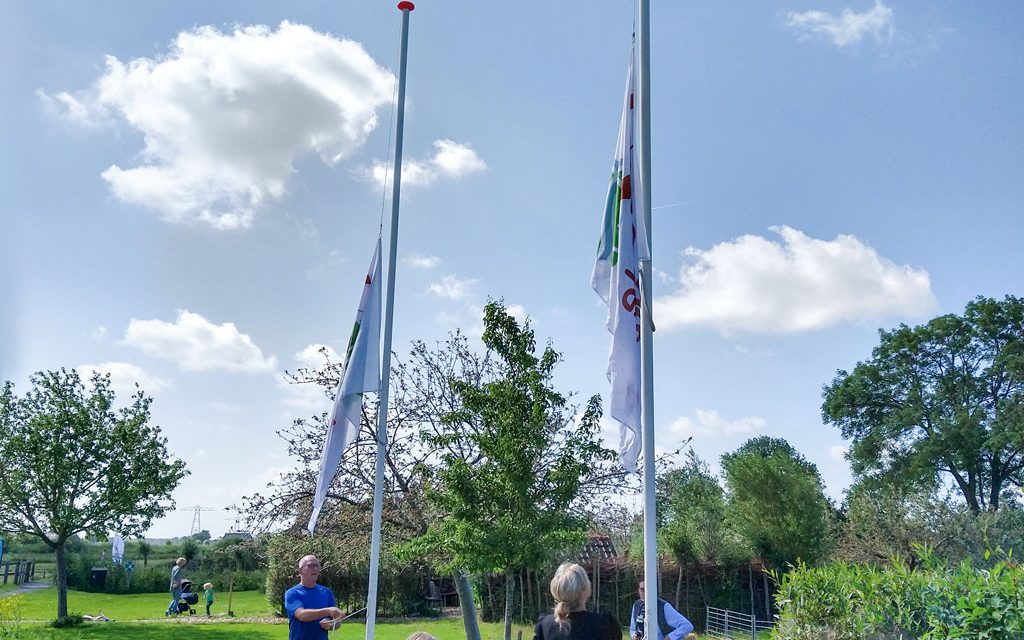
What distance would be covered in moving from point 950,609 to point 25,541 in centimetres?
2913

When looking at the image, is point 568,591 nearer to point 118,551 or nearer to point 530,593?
point 530,593

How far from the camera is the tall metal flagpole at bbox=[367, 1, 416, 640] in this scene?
33.3ft

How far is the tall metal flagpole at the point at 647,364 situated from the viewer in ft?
22.2

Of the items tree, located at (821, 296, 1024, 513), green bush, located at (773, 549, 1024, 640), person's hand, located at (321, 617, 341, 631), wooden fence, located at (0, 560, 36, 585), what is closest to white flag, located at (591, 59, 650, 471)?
green bush, located at (773, 549, 1024, 640)

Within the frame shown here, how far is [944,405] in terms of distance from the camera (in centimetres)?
3806

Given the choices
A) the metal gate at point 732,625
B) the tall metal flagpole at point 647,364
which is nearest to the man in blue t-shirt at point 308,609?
the tall metal flagpole at point 647,364

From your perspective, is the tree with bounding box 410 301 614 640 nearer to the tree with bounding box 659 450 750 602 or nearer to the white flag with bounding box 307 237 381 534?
the white flag with bounding box 307 237 381 534

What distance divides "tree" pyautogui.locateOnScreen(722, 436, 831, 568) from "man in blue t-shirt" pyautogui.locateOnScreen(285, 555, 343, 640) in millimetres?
22764

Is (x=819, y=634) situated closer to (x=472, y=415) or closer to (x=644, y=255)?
(x=644, y=255)

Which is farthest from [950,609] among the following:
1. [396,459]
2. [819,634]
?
[396,459]

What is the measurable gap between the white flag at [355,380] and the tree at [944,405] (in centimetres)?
3132

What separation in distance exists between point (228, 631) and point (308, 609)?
17955 mm

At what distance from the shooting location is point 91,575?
3819 cm

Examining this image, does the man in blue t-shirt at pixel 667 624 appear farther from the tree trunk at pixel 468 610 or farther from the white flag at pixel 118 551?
the white flag at pixel 118 551
